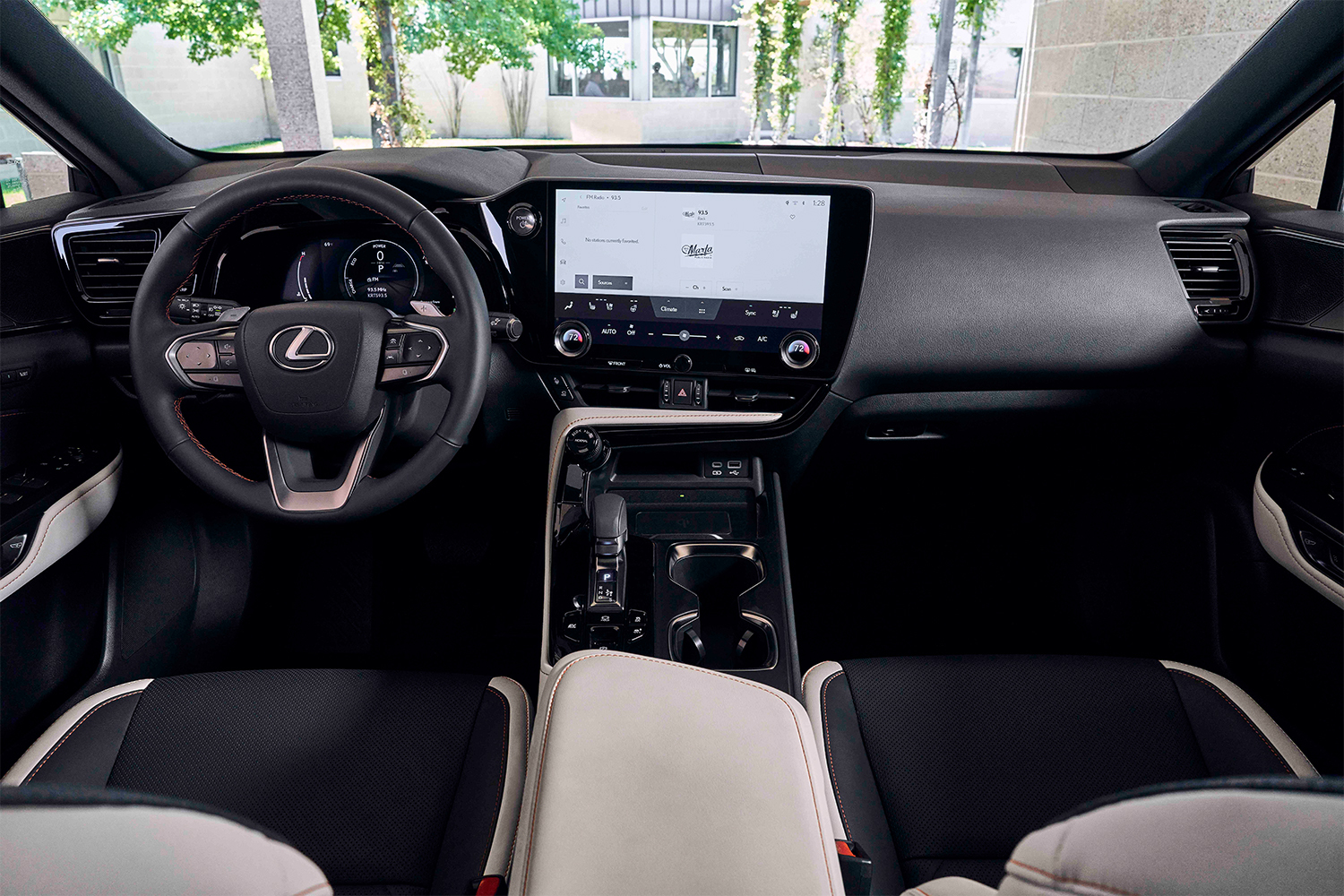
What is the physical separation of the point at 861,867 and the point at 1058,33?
305 cm

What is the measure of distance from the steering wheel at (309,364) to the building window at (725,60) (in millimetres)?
3106

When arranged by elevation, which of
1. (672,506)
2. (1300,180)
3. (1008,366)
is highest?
(1300,180)

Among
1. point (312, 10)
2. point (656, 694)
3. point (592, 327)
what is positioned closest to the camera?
point (656, 694)

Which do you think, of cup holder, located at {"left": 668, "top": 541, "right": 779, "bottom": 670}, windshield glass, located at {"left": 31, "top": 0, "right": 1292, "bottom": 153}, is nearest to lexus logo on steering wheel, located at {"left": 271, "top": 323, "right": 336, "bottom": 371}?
cup holder, located at {"left": 668, "top": 541, "right": 779, "bottom": 670}

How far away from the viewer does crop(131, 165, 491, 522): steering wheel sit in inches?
45.6

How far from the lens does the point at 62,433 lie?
1.57 metres

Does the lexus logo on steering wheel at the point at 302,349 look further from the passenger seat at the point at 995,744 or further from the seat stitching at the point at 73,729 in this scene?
the passenger seat at the point at 995,744

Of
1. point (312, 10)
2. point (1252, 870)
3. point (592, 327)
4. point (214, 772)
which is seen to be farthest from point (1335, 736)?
point (312, 10)

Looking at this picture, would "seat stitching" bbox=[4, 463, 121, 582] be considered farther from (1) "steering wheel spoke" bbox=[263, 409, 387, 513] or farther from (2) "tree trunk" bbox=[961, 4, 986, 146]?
(2) "tree trunk" bbox=[961, 4, 986, 146]

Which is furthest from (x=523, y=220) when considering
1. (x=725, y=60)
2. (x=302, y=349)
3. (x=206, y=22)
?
(x=206, y=22)

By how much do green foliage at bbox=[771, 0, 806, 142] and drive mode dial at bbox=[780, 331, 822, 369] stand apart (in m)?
2.65

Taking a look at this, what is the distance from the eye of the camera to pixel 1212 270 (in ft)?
5.11

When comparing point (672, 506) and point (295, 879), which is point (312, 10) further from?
point (295, 879)

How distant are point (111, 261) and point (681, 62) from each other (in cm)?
315
